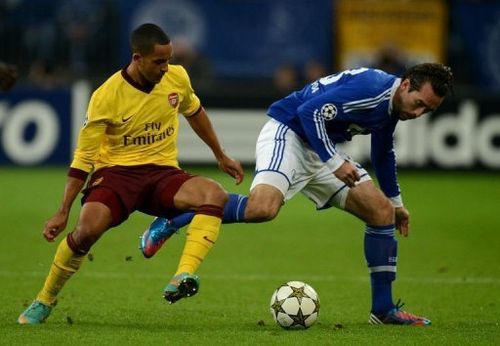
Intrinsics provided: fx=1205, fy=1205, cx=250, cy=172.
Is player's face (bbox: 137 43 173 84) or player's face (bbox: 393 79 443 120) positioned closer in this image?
player's face (bbox: 137 43 173 84)

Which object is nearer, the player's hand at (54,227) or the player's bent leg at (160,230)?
the player's hand at (54,227)

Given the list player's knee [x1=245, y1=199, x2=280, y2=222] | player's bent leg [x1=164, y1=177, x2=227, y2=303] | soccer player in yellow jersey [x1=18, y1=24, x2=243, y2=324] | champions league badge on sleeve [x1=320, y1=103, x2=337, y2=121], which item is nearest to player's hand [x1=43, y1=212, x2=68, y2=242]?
soccer player in yellow jersey [x1=18, y1=24, x2=243, y2=324]

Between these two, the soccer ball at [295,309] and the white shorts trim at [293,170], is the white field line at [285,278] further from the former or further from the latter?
the soccer ball at [295,309]

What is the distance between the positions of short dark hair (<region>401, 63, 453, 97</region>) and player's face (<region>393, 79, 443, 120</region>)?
0.03 metres

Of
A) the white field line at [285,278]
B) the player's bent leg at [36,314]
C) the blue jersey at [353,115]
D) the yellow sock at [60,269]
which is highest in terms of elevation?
the blue jersey at [353,115]

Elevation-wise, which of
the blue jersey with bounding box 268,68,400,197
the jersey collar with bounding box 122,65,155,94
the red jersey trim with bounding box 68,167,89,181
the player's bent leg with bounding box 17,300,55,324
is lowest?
the player's bent leg with bounding box 17,300,55,324

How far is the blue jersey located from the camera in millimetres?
7578

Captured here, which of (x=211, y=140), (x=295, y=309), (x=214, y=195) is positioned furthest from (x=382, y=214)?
(x=211, y=140)

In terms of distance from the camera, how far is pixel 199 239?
7.20m

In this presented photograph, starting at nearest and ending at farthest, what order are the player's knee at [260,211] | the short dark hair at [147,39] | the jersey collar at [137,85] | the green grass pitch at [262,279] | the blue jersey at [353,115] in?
the green grass pitch at [262,279], the short dark hair at [147,39], the jersey collar at [137,85], the blue jersey at [353,115], the player's knee at [260,211]

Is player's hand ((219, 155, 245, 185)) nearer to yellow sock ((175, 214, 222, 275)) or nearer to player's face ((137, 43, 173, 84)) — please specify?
yellow sock ((175, 214, 222, 275))

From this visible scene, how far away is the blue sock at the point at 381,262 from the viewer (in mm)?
7637

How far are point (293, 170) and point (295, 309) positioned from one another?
Result: 3.74 feet

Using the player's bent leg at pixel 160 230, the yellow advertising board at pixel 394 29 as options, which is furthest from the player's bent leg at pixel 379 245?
the yellow advertising board at pixel 394 29
